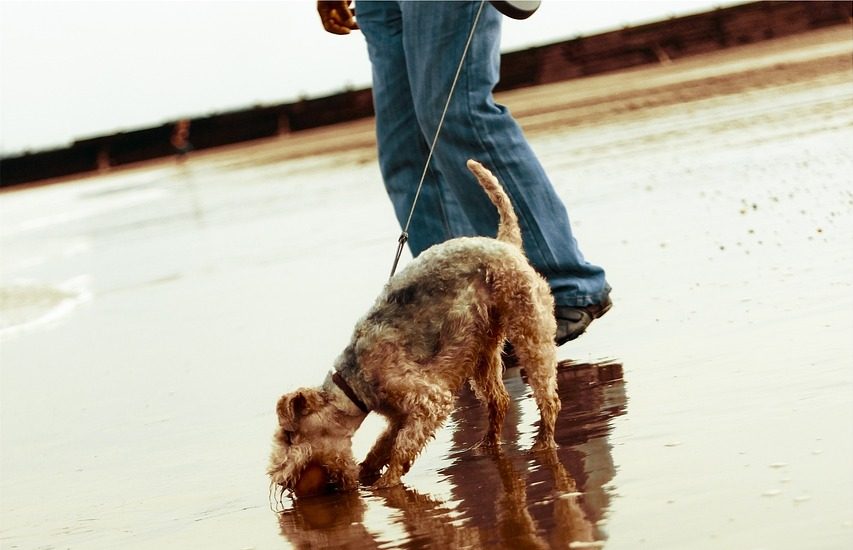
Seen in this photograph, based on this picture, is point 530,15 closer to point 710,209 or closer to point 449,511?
point 449,511

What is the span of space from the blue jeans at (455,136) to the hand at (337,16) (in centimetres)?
20

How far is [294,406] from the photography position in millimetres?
3779

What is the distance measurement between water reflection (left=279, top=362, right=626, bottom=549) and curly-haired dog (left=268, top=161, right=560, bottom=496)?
10cm

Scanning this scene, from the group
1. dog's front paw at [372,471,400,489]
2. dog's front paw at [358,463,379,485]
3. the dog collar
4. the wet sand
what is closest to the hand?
the wet sand

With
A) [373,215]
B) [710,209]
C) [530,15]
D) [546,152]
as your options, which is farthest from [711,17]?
[530,15]

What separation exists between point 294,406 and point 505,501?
717 mm

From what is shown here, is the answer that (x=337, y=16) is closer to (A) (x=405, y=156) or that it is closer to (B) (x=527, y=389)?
(A) (x=405, y=156)

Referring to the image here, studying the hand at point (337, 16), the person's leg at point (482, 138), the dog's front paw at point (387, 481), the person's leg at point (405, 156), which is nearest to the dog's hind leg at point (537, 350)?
the dog's front paw at point (387, 481)

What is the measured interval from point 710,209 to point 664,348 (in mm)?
3146

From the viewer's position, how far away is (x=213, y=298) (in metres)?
8.56

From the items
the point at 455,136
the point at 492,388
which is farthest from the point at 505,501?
the point at 455,136

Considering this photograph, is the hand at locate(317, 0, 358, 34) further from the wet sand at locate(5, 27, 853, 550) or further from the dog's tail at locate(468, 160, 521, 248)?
the wet sand at locate(5, 27, 853, 550)

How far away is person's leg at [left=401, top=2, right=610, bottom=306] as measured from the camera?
486cm

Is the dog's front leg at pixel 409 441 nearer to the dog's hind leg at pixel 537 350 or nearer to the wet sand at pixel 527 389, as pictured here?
the wet sand at pixel 527 389
